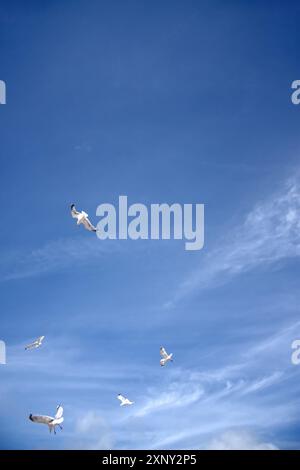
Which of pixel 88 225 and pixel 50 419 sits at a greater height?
pixel 88 225

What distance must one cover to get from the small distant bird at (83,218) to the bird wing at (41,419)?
1542cm

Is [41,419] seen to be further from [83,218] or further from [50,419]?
[83,218]

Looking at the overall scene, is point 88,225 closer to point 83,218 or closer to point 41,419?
point 83,218

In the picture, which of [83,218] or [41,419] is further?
[83,218]

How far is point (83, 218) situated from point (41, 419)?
16270 millimetres

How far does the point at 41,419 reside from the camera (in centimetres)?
3762

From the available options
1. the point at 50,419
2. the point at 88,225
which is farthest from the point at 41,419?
the point at 88,225

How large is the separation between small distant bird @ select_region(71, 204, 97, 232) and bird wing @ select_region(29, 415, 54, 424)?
1542 cm

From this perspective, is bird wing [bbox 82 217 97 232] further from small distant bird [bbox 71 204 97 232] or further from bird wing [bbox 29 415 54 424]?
bird wing [bbox 29 415 54 424]

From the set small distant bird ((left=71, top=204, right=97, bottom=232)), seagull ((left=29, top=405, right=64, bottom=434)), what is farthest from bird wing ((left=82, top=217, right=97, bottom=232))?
seagull ((left=29, top=405, right=64, bottom=434))

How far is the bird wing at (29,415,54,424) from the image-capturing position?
3656 cm
